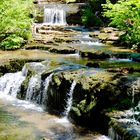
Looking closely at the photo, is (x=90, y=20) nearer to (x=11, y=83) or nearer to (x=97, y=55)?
(x=97, y=55)

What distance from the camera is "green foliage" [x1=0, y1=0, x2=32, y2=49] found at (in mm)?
20347

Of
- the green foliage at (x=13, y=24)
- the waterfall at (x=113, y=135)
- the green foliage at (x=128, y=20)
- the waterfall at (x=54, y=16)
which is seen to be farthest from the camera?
the waterfall at (x=54, y=16)

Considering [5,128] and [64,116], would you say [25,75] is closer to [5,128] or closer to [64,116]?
[64,116]

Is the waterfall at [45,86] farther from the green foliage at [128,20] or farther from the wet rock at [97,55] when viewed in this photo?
the green foliage at [128,20]

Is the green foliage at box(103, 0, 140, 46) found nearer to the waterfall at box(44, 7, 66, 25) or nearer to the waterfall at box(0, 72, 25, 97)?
the waterfall at box(0, 72, 25, 97)

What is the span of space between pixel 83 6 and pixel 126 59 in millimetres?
16947

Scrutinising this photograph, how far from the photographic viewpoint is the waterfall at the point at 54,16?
31.3 m

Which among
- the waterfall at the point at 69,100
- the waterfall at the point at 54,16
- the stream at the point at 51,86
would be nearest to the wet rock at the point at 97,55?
the stream at the point at 51,86

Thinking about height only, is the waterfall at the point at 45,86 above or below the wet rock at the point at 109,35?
below

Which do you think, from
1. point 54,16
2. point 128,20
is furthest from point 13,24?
point 54,16

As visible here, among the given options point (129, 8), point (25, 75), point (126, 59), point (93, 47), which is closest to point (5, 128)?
point (25, 75)

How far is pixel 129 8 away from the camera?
21469 millimetres

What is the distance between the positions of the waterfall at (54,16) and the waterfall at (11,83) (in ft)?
49.9

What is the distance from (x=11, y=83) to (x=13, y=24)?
5748mm
